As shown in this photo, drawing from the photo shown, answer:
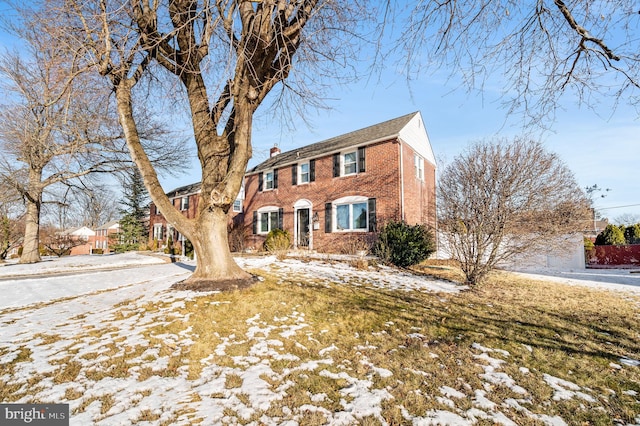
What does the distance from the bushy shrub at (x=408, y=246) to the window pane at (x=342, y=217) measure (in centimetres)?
384

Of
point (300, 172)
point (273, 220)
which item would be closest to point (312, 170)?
point (300, 172)

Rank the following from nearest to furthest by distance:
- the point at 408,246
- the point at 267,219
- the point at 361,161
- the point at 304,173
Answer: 1. the point at 408,246
2. the point at 361,161
3. the point at 304,173
4. the point at 267,219

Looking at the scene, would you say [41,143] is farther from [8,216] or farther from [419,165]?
[419,165]

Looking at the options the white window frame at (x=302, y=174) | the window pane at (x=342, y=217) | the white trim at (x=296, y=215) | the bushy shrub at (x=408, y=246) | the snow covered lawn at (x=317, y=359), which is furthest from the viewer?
the white window frame at (x=302, y=174)

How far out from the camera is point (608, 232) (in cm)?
1834

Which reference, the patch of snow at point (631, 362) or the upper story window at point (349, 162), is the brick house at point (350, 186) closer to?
the upper story window at point (349, 162)

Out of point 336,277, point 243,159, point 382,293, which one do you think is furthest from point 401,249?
point 243,159

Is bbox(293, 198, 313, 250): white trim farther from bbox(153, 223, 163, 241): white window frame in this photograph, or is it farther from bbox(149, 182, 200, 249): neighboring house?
bbox(153, 223, 163, 241): white window frame

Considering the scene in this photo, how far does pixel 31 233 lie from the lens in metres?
15.4

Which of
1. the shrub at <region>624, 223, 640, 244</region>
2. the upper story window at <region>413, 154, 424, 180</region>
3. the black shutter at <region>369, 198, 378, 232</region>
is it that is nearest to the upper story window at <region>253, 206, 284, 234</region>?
the black shutter at <region>369, 198, 378, 232</region>

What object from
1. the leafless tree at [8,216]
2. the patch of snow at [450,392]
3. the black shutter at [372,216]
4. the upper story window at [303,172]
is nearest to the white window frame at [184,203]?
the leafless tree at [8,216]

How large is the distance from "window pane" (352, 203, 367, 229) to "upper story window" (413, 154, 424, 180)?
143 inches

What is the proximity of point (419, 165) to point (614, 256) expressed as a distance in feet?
40.9

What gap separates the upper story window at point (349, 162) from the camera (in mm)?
14477
